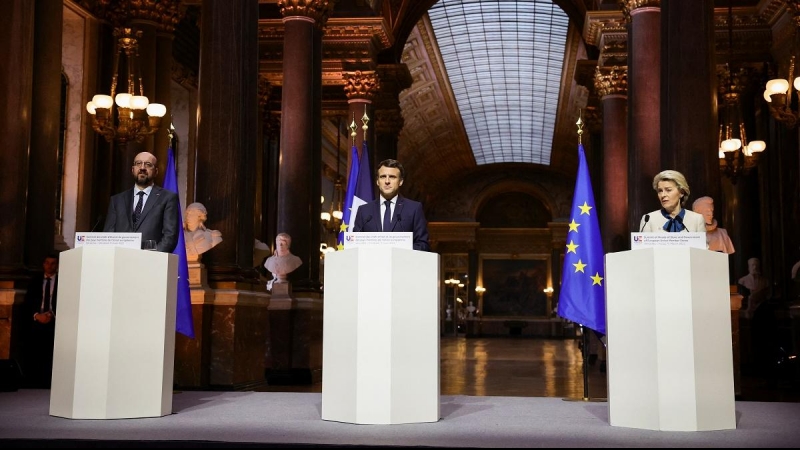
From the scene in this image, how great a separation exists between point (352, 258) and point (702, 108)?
494 centimetres

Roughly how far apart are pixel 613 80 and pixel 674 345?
1341cm

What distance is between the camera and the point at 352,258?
524cm

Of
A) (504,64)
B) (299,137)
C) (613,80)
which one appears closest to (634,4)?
(613,80)

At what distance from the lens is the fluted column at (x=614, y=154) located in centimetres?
1741

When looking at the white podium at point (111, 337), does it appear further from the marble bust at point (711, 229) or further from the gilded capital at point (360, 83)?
the gilded capital at point (360, 83)

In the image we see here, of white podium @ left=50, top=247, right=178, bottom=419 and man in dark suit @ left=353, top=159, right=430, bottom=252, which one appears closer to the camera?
white podium @ left=50, top=247, right=178, bottom=419

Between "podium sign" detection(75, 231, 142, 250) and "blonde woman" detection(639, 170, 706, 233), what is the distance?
3194 mm

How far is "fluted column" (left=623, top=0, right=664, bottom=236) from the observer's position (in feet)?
39.4

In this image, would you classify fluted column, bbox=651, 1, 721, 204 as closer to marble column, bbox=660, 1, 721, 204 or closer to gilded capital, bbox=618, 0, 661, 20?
marble column, bbox=660, 1, 721, 204

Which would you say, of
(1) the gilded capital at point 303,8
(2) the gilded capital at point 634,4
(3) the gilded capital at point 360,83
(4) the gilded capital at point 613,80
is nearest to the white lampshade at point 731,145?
(2) the gilded capital at point 634,4

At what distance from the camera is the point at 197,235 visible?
920 cm

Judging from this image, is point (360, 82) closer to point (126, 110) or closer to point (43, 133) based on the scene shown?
point (126, 110)

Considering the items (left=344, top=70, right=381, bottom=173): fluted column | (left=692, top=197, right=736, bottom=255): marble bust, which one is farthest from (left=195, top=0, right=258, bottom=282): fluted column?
(left=344, top=70, right=381, bottom=173): fluted column

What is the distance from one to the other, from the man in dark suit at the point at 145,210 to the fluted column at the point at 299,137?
286 inches
